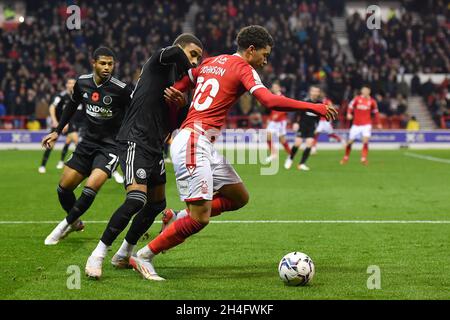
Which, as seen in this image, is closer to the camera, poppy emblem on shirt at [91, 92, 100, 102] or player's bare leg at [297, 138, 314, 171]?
poppy emblem on shirt at [91, 92, 100, 102]

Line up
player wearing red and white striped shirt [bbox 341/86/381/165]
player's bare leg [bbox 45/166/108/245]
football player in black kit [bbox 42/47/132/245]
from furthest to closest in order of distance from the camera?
player wearing red and white striped shirt [bbox 341/86/381/165] < football player in black kit [bbox 42/47/132/245] < player's bare leg [bbox 45/166/108/245]

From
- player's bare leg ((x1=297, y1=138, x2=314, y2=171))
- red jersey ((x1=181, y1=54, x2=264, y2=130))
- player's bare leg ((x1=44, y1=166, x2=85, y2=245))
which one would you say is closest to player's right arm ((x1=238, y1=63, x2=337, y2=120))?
red jersey ((x1=181, y1=54, x2=264, y2=130))

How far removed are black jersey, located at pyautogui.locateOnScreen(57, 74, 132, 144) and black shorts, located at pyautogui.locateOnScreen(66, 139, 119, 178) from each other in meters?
0.08

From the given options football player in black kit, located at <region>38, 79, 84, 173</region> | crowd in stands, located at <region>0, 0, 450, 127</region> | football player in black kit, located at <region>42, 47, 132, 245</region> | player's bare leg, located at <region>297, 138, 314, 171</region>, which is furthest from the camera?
crowd in stands, located at <region>0, 0, 450, 127</region>

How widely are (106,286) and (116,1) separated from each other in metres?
36.4

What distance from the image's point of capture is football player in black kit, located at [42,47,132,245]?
945 cm

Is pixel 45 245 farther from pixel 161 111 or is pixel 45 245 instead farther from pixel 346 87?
pixel 346 87

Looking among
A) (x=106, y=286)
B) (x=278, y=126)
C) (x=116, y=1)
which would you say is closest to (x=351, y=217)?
(x=106, y=286)

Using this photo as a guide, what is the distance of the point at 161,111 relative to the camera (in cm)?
772

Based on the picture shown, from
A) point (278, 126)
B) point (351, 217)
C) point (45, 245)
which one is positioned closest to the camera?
point (45, 245)

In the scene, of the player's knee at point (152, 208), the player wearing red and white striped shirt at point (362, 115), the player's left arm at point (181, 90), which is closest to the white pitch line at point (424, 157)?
the player wearing red and white striped shirt at point (362, 115)

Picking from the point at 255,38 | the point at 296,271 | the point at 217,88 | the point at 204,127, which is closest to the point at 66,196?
the point at 204,127

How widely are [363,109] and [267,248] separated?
666 inches

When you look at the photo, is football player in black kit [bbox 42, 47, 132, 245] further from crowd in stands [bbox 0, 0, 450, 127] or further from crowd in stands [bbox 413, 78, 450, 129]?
crowd in stands [bbox 413, 78, 450, 129]
